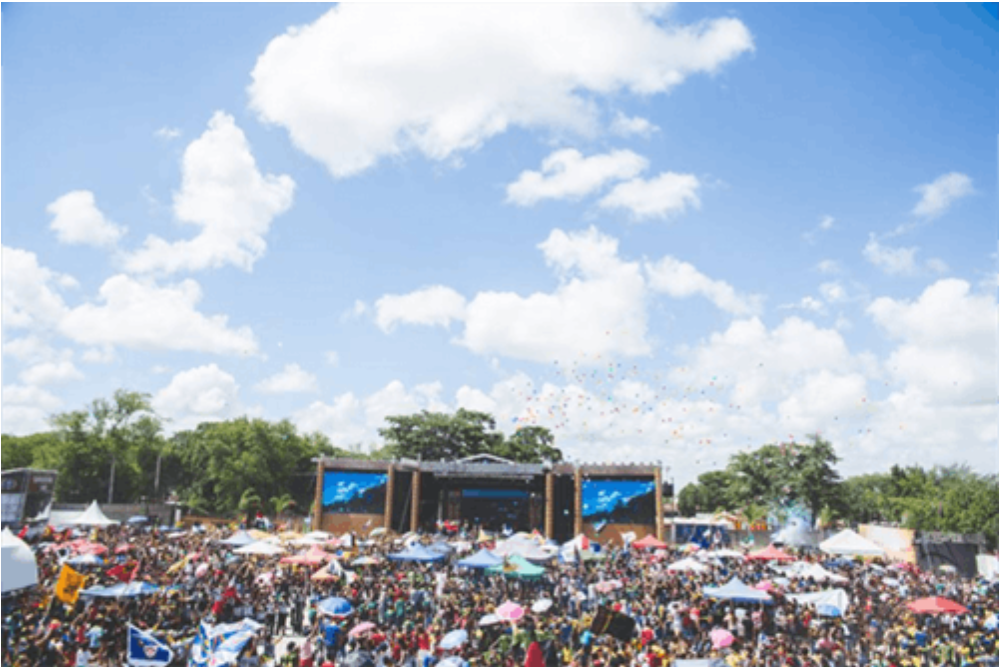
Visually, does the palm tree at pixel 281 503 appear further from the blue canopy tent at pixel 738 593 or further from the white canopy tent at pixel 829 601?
the white canopy tent at pixel 829 601

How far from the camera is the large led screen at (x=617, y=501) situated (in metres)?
50.1

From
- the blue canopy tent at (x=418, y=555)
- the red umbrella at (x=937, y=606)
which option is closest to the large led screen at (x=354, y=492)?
the blue canopy tent at (x=418, y=555)

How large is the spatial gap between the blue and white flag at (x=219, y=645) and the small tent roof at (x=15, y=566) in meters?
6.15

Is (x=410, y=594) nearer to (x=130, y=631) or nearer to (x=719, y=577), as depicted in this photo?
(x=130, y=631)

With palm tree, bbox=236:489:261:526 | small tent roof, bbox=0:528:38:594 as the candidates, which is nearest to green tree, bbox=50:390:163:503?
palm tree, bbox=236:489:261:526

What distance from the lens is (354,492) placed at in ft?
171

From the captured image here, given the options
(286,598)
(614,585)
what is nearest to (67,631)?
(286,598)

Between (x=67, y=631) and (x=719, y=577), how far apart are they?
75.8 ft

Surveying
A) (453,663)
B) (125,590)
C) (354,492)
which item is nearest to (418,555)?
(125,590)

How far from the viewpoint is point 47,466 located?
72875 millimetres

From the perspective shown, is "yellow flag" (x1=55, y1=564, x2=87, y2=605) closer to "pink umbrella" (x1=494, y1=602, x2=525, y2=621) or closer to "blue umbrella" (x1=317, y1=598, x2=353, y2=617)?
"blue umbrella" (x1=317, y1=598, x2=353, y2=617)

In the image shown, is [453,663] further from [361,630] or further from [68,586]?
[68,586]

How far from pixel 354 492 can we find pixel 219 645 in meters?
39.9

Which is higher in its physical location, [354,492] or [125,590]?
[125,590]
